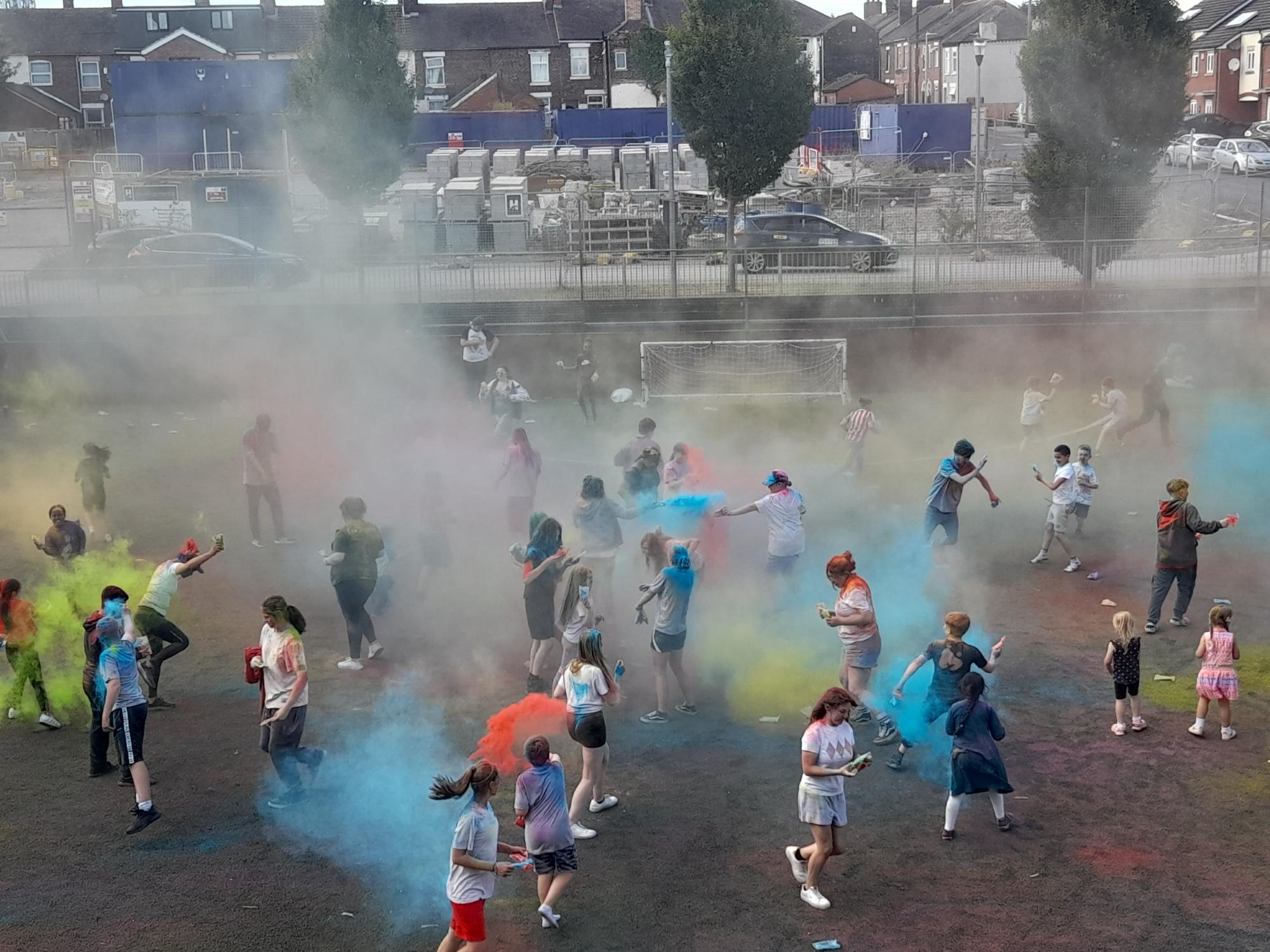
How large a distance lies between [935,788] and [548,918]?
117 inches

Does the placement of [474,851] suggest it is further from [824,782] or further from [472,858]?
[824,782]

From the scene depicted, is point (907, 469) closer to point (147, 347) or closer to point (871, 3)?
point (147, 347)

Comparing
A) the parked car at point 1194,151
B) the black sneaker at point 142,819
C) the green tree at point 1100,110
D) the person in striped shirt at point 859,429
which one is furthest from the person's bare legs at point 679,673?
the parked car at point 1194,151

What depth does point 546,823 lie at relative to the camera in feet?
22.7

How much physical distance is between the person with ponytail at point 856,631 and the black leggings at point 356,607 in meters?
3.85

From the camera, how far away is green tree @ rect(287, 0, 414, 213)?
28.7m

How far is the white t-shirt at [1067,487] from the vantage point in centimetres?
1348

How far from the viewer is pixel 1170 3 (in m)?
23.9

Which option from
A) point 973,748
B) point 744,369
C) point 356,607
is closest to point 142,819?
point 356,607

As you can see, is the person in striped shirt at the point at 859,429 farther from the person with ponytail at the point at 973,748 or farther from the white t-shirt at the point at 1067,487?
the person with ponytail at the point at 973,748

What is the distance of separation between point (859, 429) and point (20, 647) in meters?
10.1

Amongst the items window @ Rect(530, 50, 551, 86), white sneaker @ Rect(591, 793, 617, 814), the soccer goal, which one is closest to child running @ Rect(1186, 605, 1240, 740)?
white sneaker @ Rect(591, 793, 617, 814)

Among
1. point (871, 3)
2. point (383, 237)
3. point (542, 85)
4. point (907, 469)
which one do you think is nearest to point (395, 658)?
point (907, 469)

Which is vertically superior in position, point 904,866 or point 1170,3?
point 1170,3
